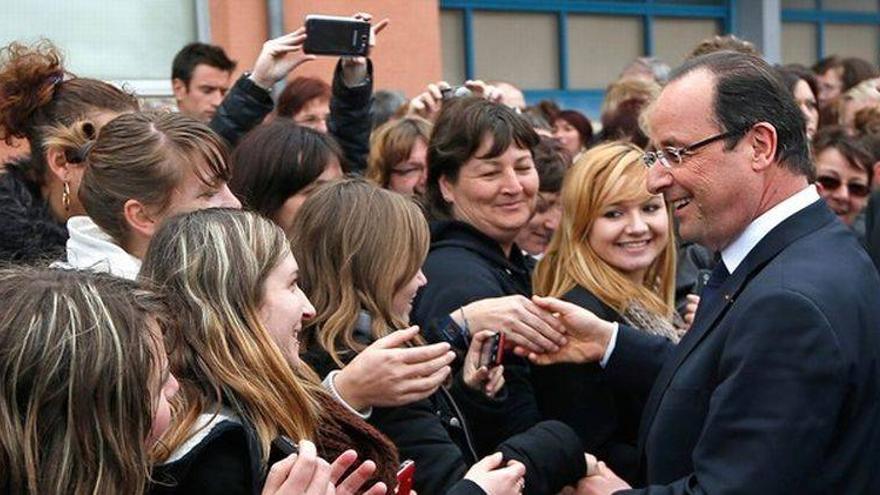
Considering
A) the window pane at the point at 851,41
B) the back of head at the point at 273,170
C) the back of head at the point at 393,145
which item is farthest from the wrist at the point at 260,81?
the window pane at the point at 851,41

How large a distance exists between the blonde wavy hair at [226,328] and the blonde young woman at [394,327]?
0.40 m

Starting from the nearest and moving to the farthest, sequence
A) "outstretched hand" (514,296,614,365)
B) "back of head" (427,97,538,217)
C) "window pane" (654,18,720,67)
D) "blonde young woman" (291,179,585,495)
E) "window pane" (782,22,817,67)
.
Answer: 1. "blonde young woman" (291,179,585,495)
2. "outstretched hand" (514,296,614,365)
3. "back of head" (427,97,538,217)
4. "window pane" (654,18,720,67)
5. "window pane" (782,22,817,67)

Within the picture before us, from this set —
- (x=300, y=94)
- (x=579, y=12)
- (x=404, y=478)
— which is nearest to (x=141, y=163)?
(x=404, y=478)

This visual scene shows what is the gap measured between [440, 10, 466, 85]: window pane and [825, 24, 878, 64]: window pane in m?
5.93

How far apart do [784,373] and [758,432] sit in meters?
0.13

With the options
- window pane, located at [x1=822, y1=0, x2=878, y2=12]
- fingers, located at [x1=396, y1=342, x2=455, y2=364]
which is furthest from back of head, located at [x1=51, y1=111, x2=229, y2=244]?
window pane, located at [x1=822, y1=0, x2=878, y2=12]

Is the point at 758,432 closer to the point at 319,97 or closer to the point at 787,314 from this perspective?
the point at 787,314

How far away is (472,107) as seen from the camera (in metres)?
4.28

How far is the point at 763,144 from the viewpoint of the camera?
2805 mm

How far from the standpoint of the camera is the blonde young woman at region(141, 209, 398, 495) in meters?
2.35

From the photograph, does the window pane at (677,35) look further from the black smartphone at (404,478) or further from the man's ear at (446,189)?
the black smartphone at (404,478)

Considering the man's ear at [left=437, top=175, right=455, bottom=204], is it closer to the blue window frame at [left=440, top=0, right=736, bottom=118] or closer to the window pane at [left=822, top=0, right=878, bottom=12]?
the blue window frame at [left=440, top=0, right=736, bottom=118]

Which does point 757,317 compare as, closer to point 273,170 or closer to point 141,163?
point 141,163

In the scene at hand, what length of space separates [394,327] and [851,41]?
44.9ft
